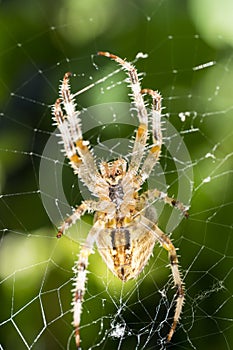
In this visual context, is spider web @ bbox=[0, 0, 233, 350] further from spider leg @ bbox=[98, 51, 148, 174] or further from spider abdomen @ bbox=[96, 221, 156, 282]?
spider abdomen @ bbox=[96, 221, 156, 282]

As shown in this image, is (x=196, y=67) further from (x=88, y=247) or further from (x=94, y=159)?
(x=88, y=247)

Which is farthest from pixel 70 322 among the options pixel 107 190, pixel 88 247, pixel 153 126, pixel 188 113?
pixel 188 113

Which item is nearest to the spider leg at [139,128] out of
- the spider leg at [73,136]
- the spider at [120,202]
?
the spider at [120,202]

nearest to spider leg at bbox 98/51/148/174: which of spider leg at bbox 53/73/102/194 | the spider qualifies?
the spider

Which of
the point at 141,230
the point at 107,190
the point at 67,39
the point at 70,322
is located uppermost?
the point at 67,39

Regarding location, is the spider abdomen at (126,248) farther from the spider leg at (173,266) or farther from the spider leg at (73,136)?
the spider leg at (73,136)

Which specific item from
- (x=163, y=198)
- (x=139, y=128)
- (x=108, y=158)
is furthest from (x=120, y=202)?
(x=108, y=158)
